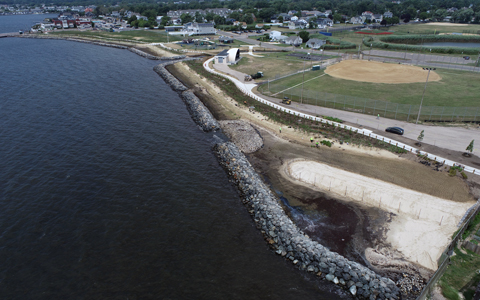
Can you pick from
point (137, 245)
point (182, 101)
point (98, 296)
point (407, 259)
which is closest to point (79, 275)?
point (98, 296)

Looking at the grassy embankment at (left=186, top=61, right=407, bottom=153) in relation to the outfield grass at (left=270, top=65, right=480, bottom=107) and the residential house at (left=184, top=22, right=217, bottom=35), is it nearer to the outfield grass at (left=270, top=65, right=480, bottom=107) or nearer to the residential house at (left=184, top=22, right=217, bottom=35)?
the outfield grass at (left=270, top=65, right=480, bottom=107)

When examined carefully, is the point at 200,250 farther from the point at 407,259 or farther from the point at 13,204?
the point at 13,204


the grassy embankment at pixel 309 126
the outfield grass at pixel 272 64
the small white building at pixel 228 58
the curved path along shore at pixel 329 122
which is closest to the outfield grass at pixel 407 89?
the curved path along shore at pixel 329 122

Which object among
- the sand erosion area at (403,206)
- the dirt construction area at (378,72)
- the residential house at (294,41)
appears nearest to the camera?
the sand erosion area at (403,206)

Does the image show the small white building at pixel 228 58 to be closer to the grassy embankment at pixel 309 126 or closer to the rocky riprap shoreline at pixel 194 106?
the rocky riprap shoreline at pixel 194 106

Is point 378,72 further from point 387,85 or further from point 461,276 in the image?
point 461,276

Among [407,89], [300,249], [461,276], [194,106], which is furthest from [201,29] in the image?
[461,276]
